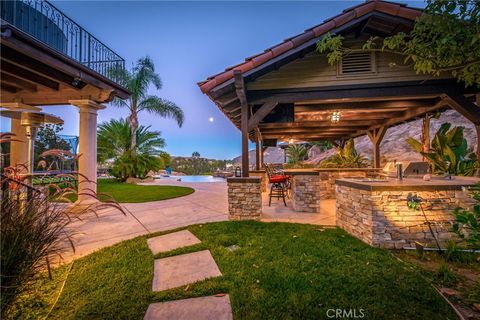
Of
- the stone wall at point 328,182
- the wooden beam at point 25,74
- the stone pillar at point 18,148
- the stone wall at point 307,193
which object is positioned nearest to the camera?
the wooden beam at point 25,74

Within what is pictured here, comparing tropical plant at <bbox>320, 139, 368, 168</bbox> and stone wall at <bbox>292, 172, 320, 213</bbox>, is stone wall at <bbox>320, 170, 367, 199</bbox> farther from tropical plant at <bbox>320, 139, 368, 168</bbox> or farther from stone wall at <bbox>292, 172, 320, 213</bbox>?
stone wall at <bbox>292, 172, 320, 213</bbox>

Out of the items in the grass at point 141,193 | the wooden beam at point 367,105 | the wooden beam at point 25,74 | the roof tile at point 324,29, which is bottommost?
the grass at point 141,193

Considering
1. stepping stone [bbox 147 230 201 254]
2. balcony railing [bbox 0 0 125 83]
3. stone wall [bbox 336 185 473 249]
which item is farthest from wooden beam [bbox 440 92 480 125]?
balcony railing [bbox 0 0 125 83]

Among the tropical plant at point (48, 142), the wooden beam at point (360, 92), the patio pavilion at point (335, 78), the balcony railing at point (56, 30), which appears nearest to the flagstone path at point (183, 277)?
the patio pavilion at point (335, 78)

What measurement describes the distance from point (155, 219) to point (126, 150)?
10.2 meters

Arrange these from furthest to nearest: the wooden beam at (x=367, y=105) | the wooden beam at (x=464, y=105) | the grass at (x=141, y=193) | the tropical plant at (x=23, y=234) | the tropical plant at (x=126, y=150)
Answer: the tropical plant at (x=126, y=150), the grass at (x=141, y=193), the wooden beam at (x=367, y=105), the wooden beam at (x=464, y=105), the tropical plant at (x=23, y=234)

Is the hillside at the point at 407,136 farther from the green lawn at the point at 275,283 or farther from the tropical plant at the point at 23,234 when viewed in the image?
the tropical plant at the point at 23,234

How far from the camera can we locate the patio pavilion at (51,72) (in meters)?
3.47

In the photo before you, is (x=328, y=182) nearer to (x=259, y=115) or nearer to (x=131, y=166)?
(x=259, y=115)

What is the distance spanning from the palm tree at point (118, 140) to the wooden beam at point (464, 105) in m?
13.9

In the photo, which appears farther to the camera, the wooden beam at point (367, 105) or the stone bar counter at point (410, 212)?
the wooden beam at point (367, 105)

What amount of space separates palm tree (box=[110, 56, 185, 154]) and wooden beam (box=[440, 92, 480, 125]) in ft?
44.4

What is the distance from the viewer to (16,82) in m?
4.63

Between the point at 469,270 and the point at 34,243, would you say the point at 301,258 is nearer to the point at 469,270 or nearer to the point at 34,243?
the point at 469,270
